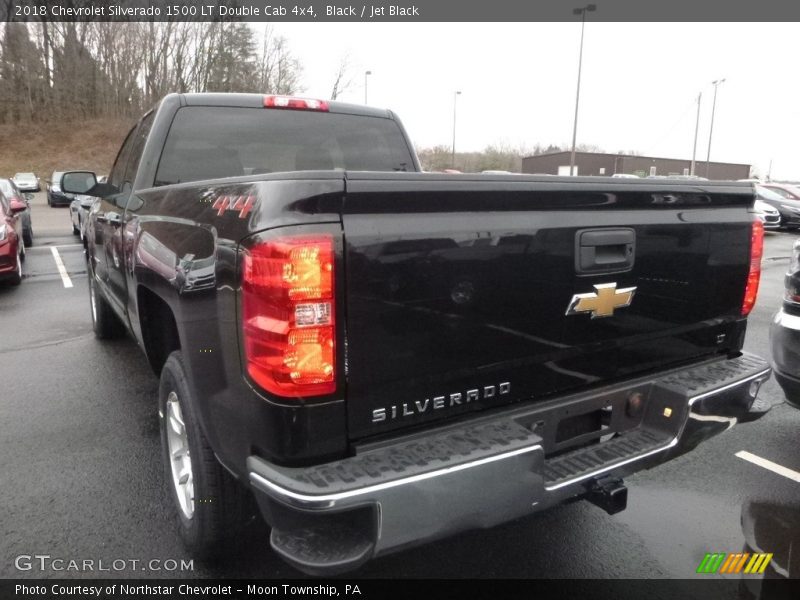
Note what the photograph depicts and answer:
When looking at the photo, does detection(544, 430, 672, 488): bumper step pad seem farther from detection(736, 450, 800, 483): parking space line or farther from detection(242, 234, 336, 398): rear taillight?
detection(736, 450, 800, 483): parking space line

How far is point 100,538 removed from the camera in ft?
8.66

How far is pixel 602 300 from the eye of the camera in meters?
2.22

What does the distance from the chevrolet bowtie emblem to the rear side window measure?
2239 mm

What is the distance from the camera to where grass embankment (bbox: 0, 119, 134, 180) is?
4297cm

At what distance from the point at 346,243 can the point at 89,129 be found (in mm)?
54637

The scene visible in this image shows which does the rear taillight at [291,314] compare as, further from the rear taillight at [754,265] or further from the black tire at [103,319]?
the black tire at [103,319]

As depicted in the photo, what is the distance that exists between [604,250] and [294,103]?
7.83 feet

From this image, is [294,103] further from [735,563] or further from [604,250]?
[735,563]

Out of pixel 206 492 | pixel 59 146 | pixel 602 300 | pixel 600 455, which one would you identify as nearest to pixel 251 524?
pixel 206 492

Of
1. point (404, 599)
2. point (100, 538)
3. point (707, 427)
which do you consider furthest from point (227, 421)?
point (707, 427)

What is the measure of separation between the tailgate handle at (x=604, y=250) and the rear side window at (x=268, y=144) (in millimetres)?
2189

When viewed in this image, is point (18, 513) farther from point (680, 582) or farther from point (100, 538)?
point (680, 582)

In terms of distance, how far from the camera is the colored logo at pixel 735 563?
2508 mm

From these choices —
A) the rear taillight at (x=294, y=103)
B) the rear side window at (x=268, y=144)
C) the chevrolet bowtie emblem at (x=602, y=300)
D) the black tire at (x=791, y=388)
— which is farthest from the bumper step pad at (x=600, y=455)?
the rear taillight at (x=294, y=103)
